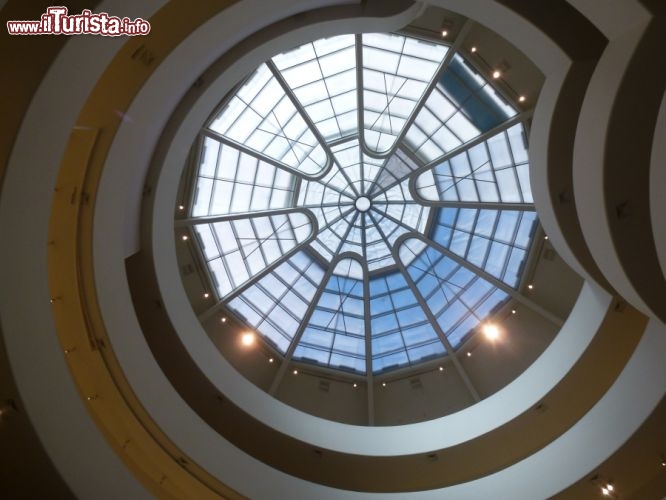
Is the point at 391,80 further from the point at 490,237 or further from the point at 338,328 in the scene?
the point at 338,328

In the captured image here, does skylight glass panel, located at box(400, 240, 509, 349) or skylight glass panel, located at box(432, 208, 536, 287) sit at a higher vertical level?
skylight glass panel, located at box(432, 208, 536, 287)

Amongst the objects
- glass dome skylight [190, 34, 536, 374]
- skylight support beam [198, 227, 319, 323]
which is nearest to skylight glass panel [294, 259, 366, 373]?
glass dome skylight [190, 34, 536, 374]

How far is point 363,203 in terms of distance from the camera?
17.7 m

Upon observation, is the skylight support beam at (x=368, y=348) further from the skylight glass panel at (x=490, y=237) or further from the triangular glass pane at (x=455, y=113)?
the triangular glass pane at (x=455, y=113)

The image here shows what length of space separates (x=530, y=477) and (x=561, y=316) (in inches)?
220

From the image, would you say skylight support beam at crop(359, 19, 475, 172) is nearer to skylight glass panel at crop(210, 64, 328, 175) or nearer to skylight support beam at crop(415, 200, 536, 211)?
skylight glass panel at crop(210, 64, 328, 175)

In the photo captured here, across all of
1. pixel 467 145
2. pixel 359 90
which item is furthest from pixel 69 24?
pixel 467 145


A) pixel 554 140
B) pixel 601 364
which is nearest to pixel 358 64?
pixel 554 140

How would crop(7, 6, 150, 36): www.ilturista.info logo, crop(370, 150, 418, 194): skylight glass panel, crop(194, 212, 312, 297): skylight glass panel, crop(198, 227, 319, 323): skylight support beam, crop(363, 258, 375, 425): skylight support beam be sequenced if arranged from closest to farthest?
crop(7, 6, 150, 36): www.ilturista.info logo
crop(198, 227, 319, 323): skylight support beam
crop(194, 212, 312, 297): skylight glass panel
crop(363, 258, 375, 425): skylight support beam
crop(370, 150, 418, 194): skylight glass panel

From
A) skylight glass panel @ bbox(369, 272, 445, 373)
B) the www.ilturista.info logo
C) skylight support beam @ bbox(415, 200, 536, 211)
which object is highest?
skylight support beam @ bbox(415, 200, 536, 211)

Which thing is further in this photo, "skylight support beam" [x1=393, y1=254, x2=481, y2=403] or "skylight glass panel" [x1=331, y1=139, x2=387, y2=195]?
"skylight glass panel" [x1=331, y1=139, x2=387, y2=195]

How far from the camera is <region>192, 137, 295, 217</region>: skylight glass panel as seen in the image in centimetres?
1474

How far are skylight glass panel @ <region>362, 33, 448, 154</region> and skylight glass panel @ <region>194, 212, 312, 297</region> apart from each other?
463cm

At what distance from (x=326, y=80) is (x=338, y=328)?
32.2 ft
